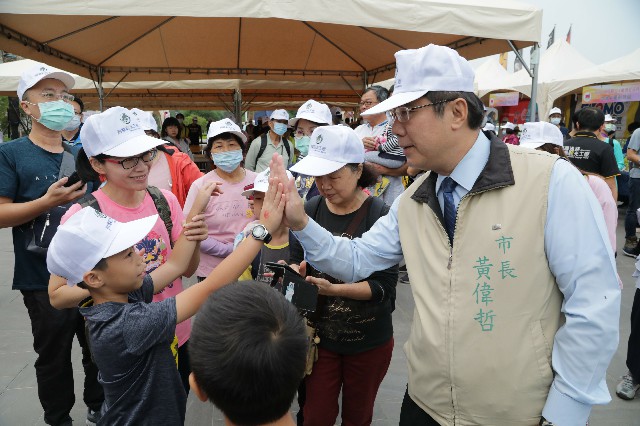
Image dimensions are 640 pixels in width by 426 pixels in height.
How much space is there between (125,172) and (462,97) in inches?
63.0

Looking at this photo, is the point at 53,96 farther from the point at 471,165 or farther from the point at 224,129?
the point at 471,165

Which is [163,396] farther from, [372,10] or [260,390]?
[372,10]

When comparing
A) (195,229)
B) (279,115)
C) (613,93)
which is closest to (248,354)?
(195,229)

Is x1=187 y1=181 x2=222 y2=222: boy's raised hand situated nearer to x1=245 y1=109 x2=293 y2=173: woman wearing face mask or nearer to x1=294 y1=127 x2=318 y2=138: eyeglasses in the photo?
x1=294 y1=127 x2=318 y2=138: eyeglasses

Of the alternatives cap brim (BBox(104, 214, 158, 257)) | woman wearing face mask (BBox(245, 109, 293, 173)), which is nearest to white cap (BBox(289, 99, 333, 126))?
woman wearing face mask (BBox(245, 109, 293, 173))

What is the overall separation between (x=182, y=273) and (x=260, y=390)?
1.36 m

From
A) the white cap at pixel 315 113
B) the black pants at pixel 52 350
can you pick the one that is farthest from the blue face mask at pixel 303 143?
the black pants at pixel 52 350

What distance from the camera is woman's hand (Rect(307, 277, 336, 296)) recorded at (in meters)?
2.13

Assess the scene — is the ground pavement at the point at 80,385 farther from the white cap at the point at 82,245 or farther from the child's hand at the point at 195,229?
the white cap at the point at 82,245

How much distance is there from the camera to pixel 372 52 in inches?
302

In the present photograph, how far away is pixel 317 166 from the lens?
245 cm

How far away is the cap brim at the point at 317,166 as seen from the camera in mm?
2394

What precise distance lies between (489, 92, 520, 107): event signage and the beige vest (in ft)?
50.3

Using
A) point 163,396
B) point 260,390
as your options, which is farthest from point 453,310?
point 163,396
